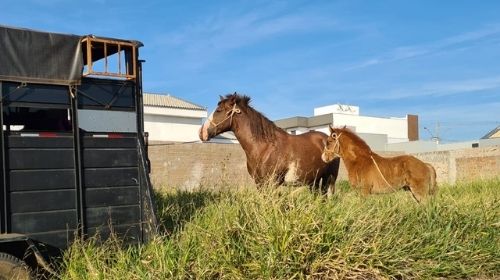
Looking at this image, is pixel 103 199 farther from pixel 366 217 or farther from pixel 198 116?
pixel 198 116

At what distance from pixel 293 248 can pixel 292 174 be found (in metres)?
4.40

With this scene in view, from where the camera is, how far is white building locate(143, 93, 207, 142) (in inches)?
1806

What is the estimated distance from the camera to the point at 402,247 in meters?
5.98

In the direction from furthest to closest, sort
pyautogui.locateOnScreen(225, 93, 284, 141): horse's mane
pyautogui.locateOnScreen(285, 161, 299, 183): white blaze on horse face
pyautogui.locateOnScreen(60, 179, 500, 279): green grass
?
pyautogui.locateOnScreen(225, 93, 284, 141): horse's mane, pyautogui.locateOnScreen(285, 161, 299, 183): white blaze on horse face, pyautogui.locateOnScreen(60, 179, 500, 279): green grass

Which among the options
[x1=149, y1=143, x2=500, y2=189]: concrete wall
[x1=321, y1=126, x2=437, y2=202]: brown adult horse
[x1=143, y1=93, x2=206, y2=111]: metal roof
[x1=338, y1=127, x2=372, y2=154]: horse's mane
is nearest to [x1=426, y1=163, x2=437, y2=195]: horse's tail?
[x1=321, y1=126, x2=437, y2=202]: brown adult horse

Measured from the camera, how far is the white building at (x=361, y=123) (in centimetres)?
5500

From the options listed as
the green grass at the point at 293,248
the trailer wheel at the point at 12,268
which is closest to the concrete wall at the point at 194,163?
the green grass at the point at 293,248

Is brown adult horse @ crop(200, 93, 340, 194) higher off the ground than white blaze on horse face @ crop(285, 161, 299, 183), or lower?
higher

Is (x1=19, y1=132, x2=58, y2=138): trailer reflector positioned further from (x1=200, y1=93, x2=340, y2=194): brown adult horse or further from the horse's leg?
the horse's leg

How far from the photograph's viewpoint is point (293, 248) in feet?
17.8

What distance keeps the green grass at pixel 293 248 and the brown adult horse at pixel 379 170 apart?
11.0 feet

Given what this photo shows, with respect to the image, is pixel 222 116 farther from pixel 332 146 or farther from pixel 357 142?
pixel 357 142

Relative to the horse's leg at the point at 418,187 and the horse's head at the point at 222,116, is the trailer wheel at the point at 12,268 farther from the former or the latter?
the horse's leg at the point at 418,187

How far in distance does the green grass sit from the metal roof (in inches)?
1642
